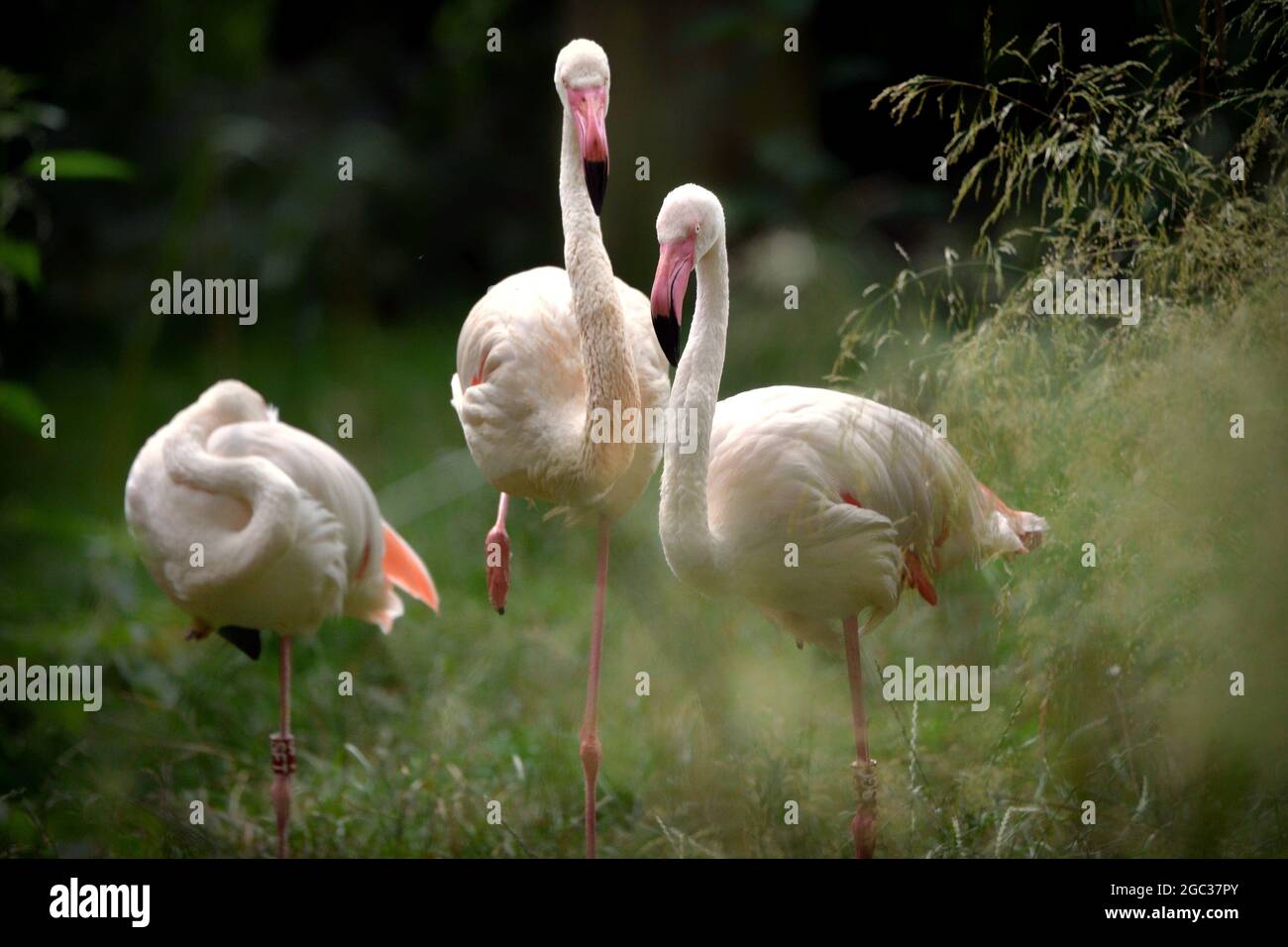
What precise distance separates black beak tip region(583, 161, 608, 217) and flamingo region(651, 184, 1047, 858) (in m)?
0.13

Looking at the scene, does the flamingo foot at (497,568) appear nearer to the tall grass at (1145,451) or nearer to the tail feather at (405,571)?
the tail feather at (405,571)

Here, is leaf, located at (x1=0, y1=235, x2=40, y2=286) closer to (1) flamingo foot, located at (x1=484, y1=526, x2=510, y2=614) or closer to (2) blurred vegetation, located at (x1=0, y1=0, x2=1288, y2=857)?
(2) blurred vegetation, located at (x1=0, y1=0, x2=1288, y2=857)

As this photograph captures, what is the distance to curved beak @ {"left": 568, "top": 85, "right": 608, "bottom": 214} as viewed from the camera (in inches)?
107

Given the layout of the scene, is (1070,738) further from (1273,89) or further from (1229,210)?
(1273,89)

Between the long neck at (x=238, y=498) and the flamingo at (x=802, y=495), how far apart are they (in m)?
0.97

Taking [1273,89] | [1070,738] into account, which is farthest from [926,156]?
[1070,738]

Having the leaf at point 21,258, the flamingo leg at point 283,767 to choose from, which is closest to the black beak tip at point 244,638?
the flamingo leg at point 283,767

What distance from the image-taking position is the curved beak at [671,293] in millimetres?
2629

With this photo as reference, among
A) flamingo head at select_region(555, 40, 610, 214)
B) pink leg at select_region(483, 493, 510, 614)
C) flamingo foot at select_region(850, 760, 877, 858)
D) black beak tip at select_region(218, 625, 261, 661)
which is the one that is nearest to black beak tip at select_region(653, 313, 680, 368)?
flamingo head at select_region(555, 40, 610, 214)

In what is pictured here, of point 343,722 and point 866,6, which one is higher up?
point 866,6

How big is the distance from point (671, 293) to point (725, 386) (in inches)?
83.1

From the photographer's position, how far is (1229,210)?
8.80ft

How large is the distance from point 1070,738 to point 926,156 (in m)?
2.56
